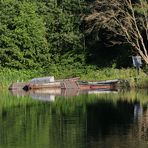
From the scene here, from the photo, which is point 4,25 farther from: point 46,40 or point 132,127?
point 132,127

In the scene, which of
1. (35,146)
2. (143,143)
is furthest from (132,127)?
(35,146)

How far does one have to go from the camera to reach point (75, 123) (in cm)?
2678

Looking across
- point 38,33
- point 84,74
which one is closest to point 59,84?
point 84,74

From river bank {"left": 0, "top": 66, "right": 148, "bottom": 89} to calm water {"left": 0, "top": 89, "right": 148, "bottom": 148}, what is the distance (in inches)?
496

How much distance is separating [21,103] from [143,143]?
19895 millimetres

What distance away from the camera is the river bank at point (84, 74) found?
178 feet

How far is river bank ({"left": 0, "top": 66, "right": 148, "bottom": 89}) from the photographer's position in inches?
2132

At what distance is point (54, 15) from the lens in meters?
66.5

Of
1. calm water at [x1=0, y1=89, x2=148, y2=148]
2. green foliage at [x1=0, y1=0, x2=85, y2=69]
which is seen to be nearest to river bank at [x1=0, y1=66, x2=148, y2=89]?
green foliage at [x1=0, y1=0, x2=85, y2=69]

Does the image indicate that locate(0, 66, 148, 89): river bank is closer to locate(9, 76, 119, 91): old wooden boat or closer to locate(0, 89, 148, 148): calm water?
locate(9, 76, 119, 91): old wooden boat

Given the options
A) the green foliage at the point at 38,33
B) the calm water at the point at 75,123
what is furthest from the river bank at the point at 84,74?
the calm water at the point at 75,123

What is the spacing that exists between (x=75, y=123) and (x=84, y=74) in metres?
35.0

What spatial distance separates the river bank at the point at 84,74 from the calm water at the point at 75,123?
12.6 metres

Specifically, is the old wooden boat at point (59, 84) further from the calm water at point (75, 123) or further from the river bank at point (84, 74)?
the calm water at point (75, 123)
